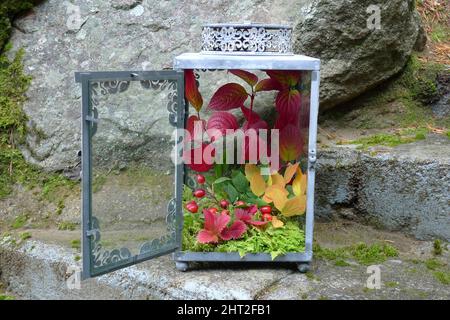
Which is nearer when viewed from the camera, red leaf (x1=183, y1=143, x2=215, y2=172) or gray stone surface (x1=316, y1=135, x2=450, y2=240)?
red leaf (x1=183, y1=143, x2=215, y2=172)

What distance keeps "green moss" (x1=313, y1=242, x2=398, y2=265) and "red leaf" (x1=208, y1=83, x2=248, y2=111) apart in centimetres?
62

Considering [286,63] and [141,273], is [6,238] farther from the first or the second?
[286,63]

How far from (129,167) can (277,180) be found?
55 centimetres

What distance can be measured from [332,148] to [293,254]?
65cm

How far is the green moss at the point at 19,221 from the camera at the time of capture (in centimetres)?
270

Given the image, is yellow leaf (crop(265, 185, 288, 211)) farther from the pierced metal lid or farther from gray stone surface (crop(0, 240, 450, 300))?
the pierced metal lid

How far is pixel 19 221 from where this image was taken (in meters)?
2.72

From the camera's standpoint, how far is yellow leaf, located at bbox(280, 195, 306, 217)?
7.44ft

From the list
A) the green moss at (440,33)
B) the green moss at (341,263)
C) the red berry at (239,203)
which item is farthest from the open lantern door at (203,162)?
the green moss at (440,33)

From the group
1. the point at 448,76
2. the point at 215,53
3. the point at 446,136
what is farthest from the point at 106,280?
the point at 448,76

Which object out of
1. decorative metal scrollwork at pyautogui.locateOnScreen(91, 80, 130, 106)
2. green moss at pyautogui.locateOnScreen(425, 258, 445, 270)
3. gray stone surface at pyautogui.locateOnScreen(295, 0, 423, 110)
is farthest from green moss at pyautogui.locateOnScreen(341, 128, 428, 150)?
decorative metal scrollwork at pyautogui.locateOnScreen(91, 80, 130, 106)

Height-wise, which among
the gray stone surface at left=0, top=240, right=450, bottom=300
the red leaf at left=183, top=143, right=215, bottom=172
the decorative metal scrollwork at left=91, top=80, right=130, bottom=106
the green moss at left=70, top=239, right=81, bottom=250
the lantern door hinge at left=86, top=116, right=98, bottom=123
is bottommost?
the gray stone surface at left=0, top=240, right=450, bottom=300

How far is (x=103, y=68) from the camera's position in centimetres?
288

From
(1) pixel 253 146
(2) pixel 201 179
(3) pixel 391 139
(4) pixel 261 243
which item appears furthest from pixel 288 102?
(3) pixel 391 139
